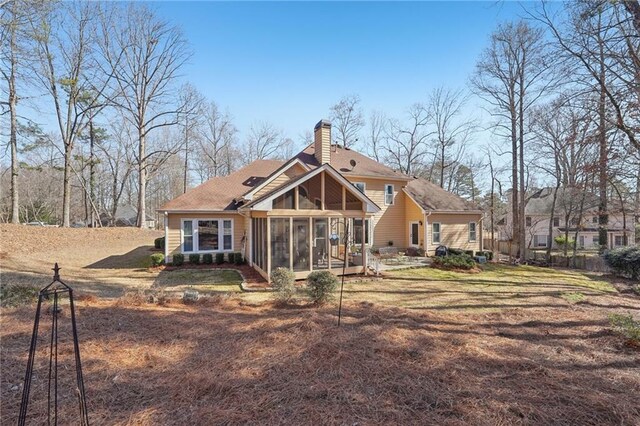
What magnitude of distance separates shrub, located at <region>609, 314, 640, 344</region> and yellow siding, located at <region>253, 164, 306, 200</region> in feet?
36.7

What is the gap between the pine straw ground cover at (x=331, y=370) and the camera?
316 cm

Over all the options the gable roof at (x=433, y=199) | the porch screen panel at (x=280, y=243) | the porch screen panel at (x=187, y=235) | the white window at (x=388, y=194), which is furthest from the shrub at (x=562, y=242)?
the porch screen panel at (x=187, y=235)

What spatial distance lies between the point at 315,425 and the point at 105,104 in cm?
3041

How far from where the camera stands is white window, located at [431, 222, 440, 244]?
1888cm

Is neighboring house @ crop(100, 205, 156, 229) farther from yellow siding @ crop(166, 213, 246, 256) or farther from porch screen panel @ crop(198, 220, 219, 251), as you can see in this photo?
porch screen panel @ crop(198, 220, 219, 251)

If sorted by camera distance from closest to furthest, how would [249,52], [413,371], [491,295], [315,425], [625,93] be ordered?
[315,425] < [413,371] < [625,93] < [491,295] < [249,52]

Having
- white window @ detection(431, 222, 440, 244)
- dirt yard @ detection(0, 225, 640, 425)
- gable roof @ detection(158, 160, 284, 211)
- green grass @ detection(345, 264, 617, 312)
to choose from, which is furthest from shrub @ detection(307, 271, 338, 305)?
white window @ detection(431, 222, 440, 244)

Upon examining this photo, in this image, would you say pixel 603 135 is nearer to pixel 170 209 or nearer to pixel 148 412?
pixel 148 412

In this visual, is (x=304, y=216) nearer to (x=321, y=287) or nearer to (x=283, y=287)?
(x=283, y=287)

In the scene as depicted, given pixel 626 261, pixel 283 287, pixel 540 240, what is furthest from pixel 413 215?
pixel 540 240

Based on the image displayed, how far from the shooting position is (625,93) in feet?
24.9

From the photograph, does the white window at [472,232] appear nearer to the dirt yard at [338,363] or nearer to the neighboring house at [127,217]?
the dirt yard at [338,363]

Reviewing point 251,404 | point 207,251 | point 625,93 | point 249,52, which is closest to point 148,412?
point 251,404

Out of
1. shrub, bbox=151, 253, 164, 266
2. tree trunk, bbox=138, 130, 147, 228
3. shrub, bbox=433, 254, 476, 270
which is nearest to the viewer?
shrub, bbox=151, 253, 164, 266
